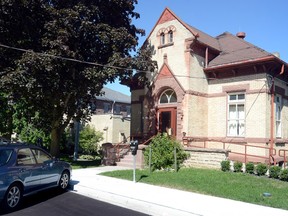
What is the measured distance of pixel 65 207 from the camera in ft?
27.1

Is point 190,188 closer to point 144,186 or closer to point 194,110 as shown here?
point 144,186

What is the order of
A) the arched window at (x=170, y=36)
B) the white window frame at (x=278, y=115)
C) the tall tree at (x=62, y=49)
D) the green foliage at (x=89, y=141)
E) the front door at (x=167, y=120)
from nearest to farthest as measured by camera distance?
1. the tall tree at (x=62, y=49)
2. the white window frame at (x=278, y=115)
3. the front door at (x=167, y=120)
4. the arched window at (x=170, y=36)
5. the green foliage at (x=89, y=141)

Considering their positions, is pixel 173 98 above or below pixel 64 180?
above

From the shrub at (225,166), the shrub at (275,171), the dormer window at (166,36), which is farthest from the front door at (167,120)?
the shrub at (275,171)

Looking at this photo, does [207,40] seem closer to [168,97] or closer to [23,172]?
[168,97]

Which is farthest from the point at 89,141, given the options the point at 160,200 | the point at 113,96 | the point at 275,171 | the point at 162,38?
the point at 113,96

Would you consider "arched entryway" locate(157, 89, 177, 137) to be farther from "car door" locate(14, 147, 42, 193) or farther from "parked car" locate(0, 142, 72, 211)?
"car door" locate(14, 147, 42, 193)

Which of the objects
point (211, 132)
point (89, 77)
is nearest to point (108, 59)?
point (89, 77)

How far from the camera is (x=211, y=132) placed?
18.1m

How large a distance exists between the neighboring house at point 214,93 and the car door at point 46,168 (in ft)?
29.4

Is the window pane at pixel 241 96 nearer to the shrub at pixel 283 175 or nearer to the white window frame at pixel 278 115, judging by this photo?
the white window frame at pixel 278 115

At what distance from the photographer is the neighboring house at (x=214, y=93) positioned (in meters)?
16.3

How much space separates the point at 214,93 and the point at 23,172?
12.4 metres

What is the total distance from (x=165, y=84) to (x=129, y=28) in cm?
379
